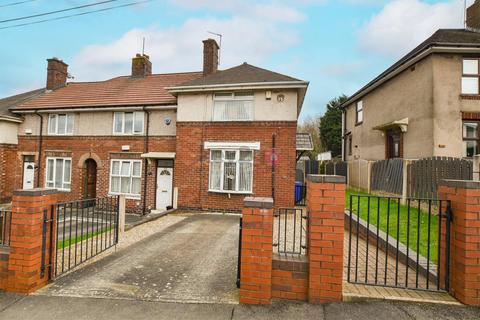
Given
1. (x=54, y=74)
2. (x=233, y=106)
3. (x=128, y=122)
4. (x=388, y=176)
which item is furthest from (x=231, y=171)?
(x=54, y=74)

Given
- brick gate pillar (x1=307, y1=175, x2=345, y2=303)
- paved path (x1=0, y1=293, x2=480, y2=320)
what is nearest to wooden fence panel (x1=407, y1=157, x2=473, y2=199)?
paved path (x1=0, y1=293, x2=480, y2=320)

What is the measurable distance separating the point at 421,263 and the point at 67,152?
1558 cm

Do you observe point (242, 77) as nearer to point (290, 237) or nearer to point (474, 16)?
point (290, 237)

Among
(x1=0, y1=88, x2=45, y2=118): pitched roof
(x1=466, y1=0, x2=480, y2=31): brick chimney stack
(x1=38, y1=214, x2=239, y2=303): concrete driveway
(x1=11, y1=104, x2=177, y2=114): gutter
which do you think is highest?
(x1=466, y1=0, x2=480, y2=31): brick chimney stack

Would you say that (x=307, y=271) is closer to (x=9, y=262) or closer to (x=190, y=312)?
(x=190, y=312)

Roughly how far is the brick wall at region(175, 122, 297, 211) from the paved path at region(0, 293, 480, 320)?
7208mm

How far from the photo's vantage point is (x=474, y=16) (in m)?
14.3

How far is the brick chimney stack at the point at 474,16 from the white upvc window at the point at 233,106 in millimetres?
13238

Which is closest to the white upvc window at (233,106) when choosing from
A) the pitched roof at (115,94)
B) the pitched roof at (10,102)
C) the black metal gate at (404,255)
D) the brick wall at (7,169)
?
the pitched roof at (115,94)

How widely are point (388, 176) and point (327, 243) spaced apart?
9.74m

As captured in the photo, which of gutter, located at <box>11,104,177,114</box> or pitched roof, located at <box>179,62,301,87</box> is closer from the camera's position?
pitched roof, located at <box>179,62,301,87</box>

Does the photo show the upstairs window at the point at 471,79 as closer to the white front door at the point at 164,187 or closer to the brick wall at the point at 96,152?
the brick wall at the point at 96,152

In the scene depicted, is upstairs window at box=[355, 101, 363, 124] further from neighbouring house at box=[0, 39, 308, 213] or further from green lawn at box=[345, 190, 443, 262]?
green lawn at box=[345, 190, 443, 262]

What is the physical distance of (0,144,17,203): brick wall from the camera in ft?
47.5
